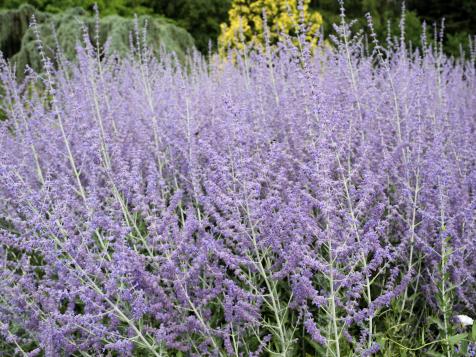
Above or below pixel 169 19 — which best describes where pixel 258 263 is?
above

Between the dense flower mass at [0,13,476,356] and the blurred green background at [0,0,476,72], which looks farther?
the blurred green background at [0,0,476,72]

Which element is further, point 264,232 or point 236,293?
point 264,232

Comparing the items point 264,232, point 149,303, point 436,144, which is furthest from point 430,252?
point 149,303

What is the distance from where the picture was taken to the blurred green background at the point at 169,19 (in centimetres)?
960

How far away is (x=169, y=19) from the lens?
14.7 meters

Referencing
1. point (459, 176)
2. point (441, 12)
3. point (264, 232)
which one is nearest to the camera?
point (264, 232)

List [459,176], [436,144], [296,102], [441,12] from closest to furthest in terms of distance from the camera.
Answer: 1. [436,144]
2. [459,176]
3. [296,102]
4. [441,12]

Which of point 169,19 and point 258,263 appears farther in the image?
point 169,19

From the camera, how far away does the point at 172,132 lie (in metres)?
Answer: 3.93

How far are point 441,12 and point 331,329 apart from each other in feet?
49.3

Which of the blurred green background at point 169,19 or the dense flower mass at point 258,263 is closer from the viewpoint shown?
the dense flower mass at point 258,263

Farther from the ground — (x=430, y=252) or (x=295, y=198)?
(x=295, y=198)

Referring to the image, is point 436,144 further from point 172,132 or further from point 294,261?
point 172,132

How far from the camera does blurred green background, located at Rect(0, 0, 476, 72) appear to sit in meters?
9.60
